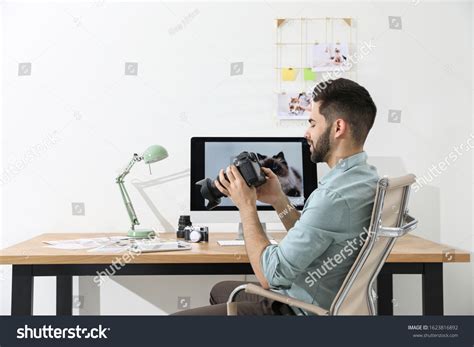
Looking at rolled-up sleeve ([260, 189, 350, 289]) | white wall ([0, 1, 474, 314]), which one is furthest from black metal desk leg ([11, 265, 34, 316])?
rolled-up sleeve ([260, 189, 350, 289])

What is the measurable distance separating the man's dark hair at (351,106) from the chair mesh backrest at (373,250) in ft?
0.74

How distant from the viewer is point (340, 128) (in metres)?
1.45

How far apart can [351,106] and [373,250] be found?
0.42 meters

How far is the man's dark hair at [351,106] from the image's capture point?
1.45 m

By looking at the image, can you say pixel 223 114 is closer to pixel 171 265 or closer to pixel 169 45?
pixel 169 45

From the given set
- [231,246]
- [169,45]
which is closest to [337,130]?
[231,246]

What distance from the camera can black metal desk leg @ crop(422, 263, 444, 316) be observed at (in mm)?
1851

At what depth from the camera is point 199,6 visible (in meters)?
2.62

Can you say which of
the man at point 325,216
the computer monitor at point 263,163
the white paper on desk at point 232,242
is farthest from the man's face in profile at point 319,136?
the computer monitor at point 263,163

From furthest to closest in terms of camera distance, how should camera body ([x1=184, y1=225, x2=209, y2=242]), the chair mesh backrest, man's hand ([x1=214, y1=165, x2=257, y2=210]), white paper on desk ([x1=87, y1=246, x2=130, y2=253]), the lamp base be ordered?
the lamp base, camera body ([x1=184, y1=225, x2=209, y2=242]), white paper on desk ([x1=87, y1=246, x2=130, y2=253]), man's hand ([x1=214, y1=165, x2=257, y2=210]), the chair mesh backrest

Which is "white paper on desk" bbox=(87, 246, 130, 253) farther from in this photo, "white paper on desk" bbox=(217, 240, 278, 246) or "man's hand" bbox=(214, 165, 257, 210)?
"man's hand" bbox=(214, 165, 257, 210)

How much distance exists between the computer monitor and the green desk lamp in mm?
184

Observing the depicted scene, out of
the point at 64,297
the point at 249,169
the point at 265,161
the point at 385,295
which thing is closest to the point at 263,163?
the point at 265,161

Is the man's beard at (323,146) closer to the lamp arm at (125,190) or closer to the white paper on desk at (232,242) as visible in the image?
the white paper on desk at (232,242)
